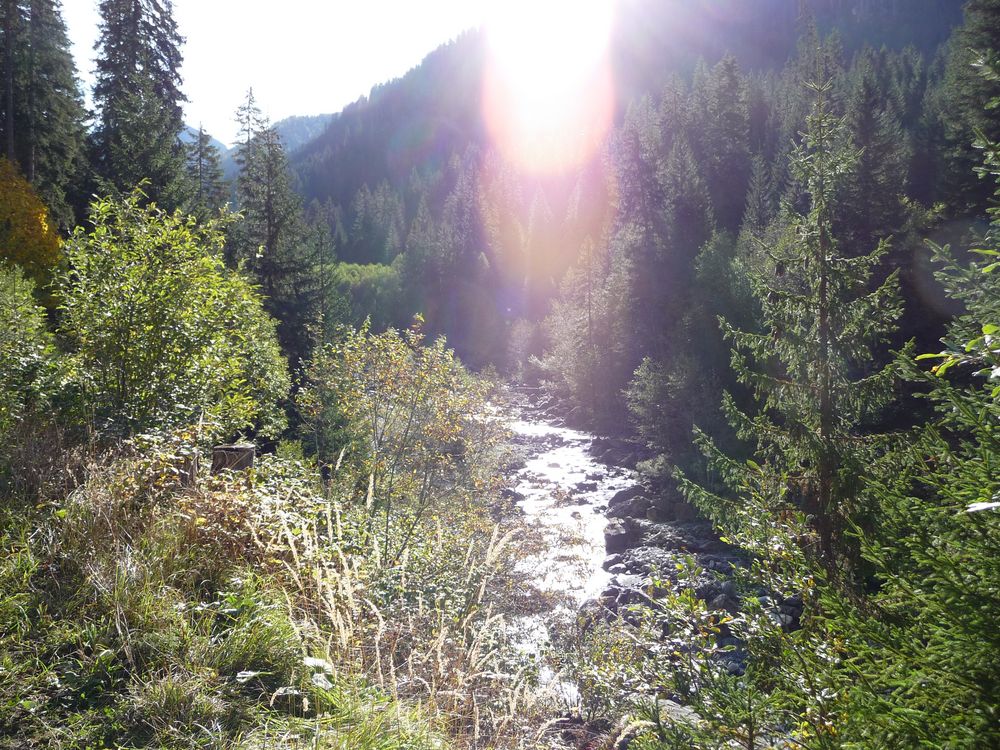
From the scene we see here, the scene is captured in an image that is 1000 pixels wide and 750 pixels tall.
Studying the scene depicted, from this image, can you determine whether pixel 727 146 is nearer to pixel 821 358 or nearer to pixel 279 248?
pixel 279 248

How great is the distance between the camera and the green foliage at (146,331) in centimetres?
632

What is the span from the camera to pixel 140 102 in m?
20.0

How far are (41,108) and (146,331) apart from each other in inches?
1054

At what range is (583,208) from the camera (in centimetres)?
6656

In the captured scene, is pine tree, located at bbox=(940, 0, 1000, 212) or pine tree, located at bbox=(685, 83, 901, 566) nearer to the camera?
pine tree, located at bbox=(685, 83, 901, 566)

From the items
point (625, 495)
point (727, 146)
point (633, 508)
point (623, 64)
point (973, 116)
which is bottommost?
point (625, 495)

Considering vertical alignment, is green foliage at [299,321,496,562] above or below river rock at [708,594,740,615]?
above

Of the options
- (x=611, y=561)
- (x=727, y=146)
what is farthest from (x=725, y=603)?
(x=727, y=146)

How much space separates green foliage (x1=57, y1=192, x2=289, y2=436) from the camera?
632cm

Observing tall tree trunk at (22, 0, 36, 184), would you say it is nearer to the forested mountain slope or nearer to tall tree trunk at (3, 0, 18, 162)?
tall tree trunk at (3, 0, 18, 162)

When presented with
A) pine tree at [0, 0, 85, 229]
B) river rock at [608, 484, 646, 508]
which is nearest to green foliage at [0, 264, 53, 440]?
pine tree at [0, 0, 85, 229]

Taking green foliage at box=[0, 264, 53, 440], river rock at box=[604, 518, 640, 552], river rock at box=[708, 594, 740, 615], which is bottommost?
river rock at box=[604, 518, 640, 552]

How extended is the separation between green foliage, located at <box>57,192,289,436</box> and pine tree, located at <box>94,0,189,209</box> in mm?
13677

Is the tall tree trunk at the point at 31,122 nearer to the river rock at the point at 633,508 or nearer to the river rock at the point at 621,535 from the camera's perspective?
the river rock at the point at 621,535
